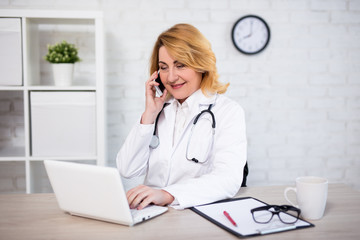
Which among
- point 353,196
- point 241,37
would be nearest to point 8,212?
point 353,196

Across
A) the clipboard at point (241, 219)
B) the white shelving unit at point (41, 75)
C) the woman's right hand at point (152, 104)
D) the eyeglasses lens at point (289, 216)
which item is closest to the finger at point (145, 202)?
the clipboard at point (241, 219)

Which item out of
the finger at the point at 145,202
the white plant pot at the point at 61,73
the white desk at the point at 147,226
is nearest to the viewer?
the white desk at the point at 147,226

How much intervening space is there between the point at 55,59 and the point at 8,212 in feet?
4.31

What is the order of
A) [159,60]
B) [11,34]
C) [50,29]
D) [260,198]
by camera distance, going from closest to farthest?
[260,198] → [159,60] → [11,34] → [50,29]

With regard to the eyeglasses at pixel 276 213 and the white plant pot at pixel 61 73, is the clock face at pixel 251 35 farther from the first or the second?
the eyeglasses at pixel 276 213

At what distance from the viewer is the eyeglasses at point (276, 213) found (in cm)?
110

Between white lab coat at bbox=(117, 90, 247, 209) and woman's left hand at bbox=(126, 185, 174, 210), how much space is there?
0.30 meters

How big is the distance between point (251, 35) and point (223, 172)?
1.64 metres

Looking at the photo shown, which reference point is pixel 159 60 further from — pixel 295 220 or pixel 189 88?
pixel 295 220

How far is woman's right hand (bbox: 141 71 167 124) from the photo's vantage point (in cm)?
175

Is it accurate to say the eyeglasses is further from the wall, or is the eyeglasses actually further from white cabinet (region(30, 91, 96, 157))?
the wall

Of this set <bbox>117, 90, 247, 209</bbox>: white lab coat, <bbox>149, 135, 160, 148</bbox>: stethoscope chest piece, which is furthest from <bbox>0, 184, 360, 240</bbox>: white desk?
<bbox>149, 135, 160, 148</bbox>: stethoscope chest piece

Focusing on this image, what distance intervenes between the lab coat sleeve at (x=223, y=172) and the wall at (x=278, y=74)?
118 cm

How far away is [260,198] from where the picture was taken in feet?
4.49
